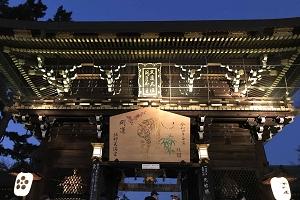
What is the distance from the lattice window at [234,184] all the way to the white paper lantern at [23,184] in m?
6.55

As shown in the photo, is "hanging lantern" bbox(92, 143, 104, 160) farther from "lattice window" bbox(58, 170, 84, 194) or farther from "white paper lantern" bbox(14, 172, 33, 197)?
"white paper lantern" bbox(14, 172, 33, 197)

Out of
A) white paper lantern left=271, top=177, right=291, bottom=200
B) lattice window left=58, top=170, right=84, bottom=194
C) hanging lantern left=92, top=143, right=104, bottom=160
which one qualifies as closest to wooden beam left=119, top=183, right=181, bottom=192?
lattice window left=58, top=170, right=84, bottom=194

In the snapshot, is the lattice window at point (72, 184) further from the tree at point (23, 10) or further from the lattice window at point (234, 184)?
the tree at point (23, 10)

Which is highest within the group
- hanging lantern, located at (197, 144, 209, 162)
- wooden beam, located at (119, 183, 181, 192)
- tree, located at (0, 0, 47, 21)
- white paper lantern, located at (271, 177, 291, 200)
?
tree, located at (0, 0, 47, 21)

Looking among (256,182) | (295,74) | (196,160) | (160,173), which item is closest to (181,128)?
(196,160)

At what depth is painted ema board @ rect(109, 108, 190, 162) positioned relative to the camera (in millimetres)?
12133

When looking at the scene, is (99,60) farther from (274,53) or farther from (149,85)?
(274,53)

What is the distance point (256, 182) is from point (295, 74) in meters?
4.51

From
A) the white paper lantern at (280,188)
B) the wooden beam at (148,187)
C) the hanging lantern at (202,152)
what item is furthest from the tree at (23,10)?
the white paper lantern at (280,188)

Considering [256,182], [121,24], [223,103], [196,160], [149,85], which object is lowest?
[256,182]

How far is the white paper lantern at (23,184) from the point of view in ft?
37.9

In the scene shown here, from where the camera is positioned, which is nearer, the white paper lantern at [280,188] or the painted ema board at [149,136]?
the white paper lantern at [280,188]

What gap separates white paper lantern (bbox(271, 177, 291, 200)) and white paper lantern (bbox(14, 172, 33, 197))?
8254mm

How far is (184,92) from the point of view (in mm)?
13828
